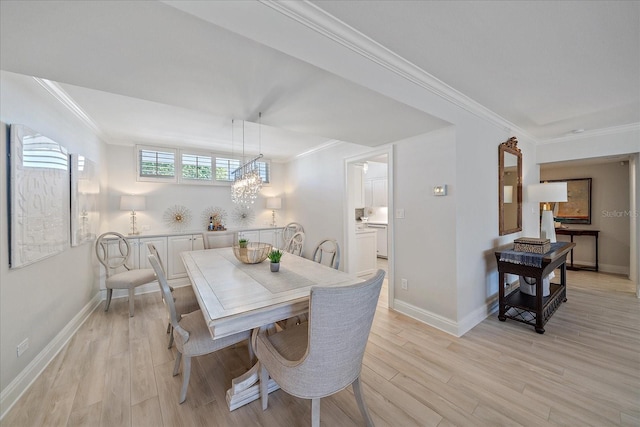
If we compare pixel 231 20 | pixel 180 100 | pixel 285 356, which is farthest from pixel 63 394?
pixel 231 20

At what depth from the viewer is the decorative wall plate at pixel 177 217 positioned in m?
4.57

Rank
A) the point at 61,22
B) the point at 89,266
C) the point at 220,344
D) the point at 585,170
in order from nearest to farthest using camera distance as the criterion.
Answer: the point at 61,22
the point at 220,344
the point at 89,266
the point at 585,170

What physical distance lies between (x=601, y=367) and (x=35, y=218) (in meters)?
4.84

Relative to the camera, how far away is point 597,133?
3.66m

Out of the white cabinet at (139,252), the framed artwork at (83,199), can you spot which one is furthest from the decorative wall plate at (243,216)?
the framed artwork at (83,199)

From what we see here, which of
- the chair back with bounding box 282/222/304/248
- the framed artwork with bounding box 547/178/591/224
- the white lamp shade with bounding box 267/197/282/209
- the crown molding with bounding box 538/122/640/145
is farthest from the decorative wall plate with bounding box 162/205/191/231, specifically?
the framed artwork with bounding box 547/178/591/224

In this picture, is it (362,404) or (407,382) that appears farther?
(407,382)

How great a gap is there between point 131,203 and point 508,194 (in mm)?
5662

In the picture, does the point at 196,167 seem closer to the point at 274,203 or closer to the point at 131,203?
the point at 131,203

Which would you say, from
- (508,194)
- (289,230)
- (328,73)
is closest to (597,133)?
(508,194)

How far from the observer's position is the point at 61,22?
3.84 feet

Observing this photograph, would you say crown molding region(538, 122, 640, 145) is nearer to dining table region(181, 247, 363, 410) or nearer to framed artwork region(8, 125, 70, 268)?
dining table region(181, 247, 363, 410)

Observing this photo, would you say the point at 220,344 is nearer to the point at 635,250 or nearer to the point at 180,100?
the point at 180,100

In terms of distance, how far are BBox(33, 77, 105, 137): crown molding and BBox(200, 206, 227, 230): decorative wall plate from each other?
2.06m
